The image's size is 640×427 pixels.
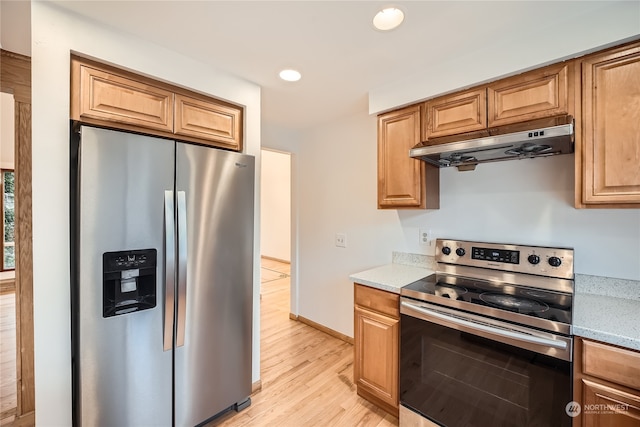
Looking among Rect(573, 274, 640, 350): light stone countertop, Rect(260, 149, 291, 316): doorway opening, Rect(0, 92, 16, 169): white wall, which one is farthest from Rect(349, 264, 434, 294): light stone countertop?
Rect(260, 149, 291, 316): doorway opening

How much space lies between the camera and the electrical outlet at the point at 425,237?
7.37 feet

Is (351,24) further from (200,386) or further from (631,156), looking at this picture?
(200,386)

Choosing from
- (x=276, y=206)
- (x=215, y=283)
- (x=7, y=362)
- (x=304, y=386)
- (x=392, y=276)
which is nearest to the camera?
(x=215, y=283)

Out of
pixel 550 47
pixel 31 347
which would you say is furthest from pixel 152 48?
pixel 550 47

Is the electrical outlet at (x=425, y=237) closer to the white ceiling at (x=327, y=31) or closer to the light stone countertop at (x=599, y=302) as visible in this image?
the light stone countertop at (x=599, y=302)

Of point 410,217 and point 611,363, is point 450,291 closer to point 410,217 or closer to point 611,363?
point 611,363

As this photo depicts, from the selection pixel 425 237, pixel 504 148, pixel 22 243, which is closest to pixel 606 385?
pixel 504 148

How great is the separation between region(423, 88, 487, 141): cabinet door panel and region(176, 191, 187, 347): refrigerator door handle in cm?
165

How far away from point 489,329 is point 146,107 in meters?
2.21

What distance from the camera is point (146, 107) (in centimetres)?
158

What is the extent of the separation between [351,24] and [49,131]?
1.56m

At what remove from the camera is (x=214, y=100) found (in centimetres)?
190

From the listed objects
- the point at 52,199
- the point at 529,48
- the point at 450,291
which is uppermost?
the point at 529,48

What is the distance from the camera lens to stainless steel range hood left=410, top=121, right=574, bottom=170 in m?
1.31
